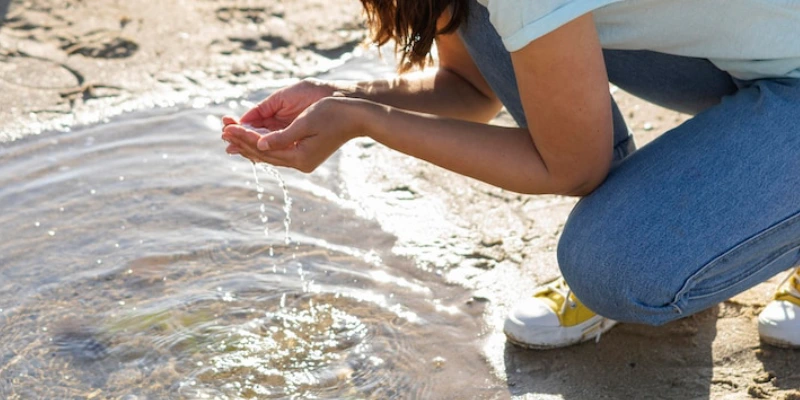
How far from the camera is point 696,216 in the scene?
1994 mm

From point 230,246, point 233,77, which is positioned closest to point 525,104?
point 230,246

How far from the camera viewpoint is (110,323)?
98.0 inches

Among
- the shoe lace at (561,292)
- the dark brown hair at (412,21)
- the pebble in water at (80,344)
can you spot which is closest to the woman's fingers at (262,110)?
the dark brown hair at (412,21)

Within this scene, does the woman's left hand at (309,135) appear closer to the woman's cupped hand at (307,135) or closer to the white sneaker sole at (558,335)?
the woman's cupped hand at (307,135)

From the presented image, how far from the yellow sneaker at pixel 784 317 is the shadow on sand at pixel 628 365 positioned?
0.12m

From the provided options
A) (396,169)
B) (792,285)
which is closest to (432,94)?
(396,169)

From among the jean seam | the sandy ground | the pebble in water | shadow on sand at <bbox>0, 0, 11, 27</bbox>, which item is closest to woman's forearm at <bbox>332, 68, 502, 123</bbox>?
the sandy ground

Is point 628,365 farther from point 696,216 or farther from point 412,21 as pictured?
point 412,21

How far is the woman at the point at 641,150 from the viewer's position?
196cm

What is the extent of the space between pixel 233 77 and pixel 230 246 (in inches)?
42.4

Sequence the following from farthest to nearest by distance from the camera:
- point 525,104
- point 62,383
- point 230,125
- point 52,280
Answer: point 52,280 < point 62,383 < point 230,125 < point 525,104

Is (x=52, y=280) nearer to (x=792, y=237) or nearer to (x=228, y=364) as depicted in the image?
(x=228, y=364)

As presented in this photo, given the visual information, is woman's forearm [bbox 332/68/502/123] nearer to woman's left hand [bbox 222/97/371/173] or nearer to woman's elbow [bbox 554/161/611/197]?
woman's left hand [bbox 222/97/371/173]

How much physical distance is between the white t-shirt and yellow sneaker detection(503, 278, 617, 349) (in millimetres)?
634
